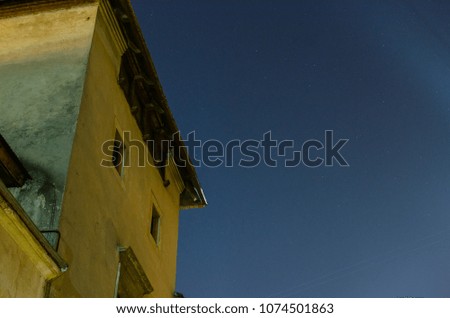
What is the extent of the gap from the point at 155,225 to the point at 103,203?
13.6 feet

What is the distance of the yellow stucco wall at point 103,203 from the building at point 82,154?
1.0 inches

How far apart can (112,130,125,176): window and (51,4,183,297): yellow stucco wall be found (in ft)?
0.72

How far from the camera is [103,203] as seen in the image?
1353 cm

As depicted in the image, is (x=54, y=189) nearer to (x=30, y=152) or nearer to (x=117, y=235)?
(x=30, y=152)

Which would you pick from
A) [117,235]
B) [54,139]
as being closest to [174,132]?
[117,235]

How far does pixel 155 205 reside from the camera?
57.6ft

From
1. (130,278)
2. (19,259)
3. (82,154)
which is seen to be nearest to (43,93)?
(82,154)

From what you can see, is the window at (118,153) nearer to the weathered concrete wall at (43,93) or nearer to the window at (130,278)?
the window at (130,278)

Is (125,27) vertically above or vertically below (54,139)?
above

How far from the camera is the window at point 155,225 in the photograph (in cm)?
1730

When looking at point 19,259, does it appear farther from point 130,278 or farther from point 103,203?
point 130,278

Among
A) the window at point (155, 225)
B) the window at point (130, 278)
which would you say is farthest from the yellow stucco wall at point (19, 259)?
the window at point (155, 225)
